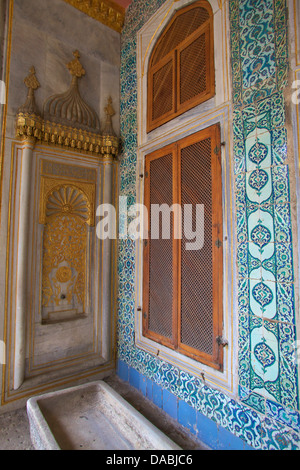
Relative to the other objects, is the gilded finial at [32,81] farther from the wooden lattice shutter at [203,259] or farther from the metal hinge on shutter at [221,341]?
the metal hinge on shutter at [221,341]

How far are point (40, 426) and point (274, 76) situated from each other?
2.28m

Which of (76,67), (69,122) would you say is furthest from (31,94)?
(76,67)

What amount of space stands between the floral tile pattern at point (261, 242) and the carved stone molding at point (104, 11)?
164 centimetres

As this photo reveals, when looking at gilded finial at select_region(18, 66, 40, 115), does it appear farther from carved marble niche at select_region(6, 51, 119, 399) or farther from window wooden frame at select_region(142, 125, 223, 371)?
window wooden frame at select_region(142, 125, 223, 371)

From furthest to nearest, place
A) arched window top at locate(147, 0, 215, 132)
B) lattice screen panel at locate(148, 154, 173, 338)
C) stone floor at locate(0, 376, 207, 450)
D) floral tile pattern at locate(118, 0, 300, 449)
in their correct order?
lattice screen panel at locate(148, 154, 173, 338) < arched window top at locate(147, 0, 215, 132) < stone floor at locate(0, 376, 207, 450) < floral tile pattern at locate(118, 0, 300, 449)

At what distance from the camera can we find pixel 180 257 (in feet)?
6.41

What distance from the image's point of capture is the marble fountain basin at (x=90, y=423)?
58.3 inches

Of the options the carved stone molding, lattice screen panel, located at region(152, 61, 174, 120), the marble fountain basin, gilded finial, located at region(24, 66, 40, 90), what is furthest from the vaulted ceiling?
the marble fountain basin

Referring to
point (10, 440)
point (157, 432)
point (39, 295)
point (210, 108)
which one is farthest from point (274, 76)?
point (10, 440)

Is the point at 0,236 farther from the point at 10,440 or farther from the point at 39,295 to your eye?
the point at 10,440

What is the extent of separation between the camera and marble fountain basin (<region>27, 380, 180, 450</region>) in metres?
1.48

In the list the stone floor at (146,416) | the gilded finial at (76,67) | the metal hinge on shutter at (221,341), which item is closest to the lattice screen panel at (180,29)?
the gilded finial at (76,67)

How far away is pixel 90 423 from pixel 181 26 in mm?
2927

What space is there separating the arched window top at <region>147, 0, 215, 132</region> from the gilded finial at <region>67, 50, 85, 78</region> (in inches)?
26.9
